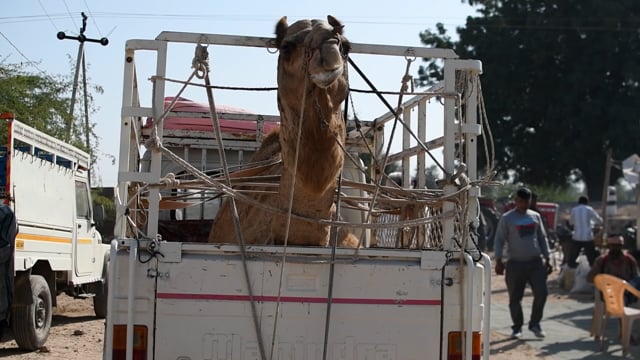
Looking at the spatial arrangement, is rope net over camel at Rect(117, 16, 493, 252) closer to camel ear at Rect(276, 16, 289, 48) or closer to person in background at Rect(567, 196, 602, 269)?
camel ear at Rect(276, 16, 289, 48)

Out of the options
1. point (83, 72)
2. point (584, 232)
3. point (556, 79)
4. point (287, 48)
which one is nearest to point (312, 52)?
point (287, 48)

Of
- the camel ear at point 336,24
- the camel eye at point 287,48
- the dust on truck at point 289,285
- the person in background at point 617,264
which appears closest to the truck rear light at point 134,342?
the dust on truck at point 289,285

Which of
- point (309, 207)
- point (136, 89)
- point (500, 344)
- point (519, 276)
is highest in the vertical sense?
point (136, 89)

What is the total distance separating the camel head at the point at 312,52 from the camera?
3930 millimetres

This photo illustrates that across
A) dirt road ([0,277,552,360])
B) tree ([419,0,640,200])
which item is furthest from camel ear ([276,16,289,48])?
tree ([419,0,640,200])

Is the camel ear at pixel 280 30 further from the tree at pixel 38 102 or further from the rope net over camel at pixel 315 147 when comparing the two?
the tree at pixel 38 102

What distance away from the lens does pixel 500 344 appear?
10.4 m

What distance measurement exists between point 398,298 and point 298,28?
1534 millimetres

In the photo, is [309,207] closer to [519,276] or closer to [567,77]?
[519,276]

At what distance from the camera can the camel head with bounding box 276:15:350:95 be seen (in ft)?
12.9

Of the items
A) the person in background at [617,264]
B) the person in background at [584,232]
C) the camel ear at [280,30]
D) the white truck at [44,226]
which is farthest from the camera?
the person in background at [584,232]

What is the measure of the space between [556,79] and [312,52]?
32.6 meters

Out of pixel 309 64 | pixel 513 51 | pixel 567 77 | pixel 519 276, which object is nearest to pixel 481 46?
pixel 513 51

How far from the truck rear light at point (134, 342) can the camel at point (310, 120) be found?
3.14ft
